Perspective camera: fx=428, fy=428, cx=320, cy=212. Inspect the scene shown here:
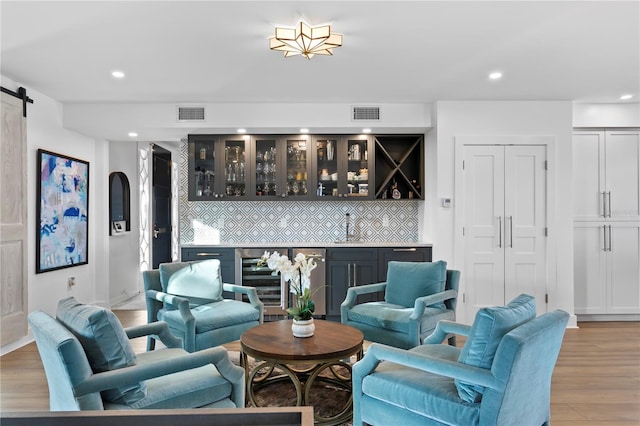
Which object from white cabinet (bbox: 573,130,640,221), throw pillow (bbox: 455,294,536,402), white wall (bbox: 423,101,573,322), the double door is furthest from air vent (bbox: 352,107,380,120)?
throw pillow (bbox: 455,294,536,402)

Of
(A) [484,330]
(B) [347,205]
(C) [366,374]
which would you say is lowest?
(C) [366,374]

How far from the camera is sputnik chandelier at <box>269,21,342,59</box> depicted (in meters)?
2.98

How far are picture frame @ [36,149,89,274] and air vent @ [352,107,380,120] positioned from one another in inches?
137

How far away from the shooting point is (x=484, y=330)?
2021 millimetres

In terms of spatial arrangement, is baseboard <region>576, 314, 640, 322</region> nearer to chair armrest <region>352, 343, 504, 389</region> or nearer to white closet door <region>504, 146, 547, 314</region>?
white closet door <region>504, 146, 547, 314</region>

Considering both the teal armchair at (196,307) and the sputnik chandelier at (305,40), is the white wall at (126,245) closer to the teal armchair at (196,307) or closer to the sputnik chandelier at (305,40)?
the teal armchair at (196,307)

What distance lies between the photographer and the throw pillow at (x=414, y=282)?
383cm

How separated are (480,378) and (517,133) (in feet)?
12.8

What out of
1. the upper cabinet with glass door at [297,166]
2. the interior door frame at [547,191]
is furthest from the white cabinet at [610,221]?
the upper cabinet with glass door at [297,166]

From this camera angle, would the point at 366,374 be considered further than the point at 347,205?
No

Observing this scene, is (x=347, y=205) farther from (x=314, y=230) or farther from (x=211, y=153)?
(x=211, y=153)

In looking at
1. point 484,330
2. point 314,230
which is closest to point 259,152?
point 314,230

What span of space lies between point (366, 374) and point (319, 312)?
2856 mm

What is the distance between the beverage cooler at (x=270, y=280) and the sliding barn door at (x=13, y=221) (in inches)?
86.7
